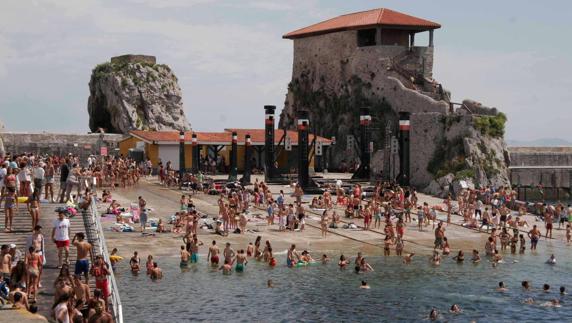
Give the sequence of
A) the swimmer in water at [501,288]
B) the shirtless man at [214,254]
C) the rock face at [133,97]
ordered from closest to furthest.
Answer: the swimmer in water at [501,288], the shirtless man at [214,254], the rock face at [133,97]

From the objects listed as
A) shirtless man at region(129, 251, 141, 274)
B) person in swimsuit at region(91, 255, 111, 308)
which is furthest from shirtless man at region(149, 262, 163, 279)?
person in swimsuit at region(91, 255, 111, 308)

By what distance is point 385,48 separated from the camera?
226ft

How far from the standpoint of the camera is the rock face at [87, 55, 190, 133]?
263ft

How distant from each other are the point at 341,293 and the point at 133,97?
55.2 metres

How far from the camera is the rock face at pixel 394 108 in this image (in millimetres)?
56062

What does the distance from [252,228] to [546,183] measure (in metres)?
40.0

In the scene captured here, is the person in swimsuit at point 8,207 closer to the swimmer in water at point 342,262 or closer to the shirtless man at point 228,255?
the shirtless man at point 228,255

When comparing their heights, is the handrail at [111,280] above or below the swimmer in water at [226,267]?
above

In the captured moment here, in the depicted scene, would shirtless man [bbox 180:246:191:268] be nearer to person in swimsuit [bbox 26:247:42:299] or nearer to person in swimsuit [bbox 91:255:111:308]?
person in swimsuit [bbox 91:255:111:308]

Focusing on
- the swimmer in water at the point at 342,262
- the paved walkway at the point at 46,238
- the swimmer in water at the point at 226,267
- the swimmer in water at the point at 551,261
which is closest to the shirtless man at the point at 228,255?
the swimmer in water at the point at 226,267

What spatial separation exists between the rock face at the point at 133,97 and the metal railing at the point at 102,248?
52.7 metres

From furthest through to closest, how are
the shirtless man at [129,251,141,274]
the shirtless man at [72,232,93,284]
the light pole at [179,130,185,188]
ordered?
the light pole at [179,130,185,188] < the shirtless man at [129,251,141,274] < the shirtless man at [72,232,93,284]

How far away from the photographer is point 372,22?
227 ft

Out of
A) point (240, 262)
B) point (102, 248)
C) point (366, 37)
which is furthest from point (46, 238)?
point (366, 37)
